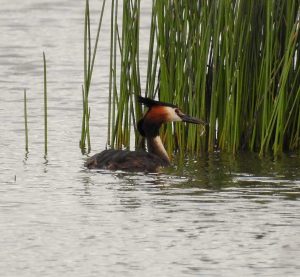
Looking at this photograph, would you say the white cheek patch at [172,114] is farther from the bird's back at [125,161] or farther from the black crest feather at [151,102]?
the bird's back at [125,161]

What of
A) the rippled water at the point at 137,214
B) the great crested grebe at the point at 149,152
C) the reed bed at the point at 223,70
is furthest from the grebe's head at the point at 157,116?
the rippled water at the point at 137,214

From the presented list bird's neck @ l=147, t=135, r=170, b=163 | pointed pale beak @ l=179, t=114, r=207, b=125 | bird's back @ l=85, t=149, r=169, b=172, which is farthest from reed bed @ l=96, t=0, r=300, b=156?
bird's back @ l=85, t=149, r=169, b=172

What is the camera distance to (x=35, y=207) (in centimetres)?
1068

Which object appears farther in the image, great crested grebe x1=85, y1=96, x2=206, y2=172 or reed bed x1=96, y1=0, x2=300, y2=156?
reed bed x1=96, y1=0, x2=300, y2=156

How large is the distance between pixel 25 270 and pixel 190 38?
178 inches

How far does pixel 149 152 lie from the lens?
12805 mm

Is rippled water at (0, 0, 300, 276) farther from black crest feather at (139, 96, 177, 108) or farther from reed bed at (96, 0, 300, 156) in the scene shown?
black crest feather at (139, 96, 177, 108)

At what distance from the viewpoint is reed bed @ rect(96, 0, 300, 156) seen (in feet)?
41.7

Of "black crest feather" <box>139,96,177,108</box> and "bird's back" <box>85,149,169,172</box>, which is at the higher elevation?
"black crest feather" <box>139,96,177,108</box>

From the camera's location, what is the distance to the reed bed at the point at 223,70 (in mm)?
12711

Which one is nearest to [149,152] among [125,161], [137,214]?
[125,161]

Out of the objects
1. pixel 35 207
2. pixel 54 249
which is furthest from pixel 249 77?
pixel 54 249

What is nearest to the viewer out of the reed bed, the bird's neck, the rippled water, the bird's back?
the rippled water

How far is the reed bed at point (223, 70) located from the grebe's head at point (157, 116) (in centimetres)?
26
